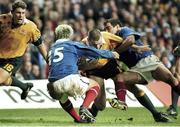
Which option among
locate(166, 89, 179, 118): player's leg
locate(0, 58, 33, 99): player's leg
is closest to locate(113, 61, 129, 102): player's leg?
locate(166, 89, 179, 118): player's leg

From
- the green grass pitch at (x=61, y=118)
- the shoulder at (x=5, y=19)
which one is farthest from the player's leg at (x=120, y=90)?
the shoulder at (x=5, y=19)

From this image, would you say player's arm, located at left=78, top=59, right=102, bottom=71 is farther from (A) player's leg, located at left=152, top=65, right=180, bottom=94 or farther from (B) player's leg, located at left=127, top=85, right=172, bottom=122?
(A) player's leg, located at left=152, top=65, right=180, bottom=94

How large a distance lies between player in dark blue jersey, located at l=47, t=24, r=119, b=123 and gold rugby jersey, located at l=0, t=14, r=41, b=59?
152cm

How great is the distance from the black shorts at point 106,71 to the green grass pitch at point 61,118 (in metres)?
0.79

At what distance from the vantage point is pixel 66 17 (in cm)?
2475

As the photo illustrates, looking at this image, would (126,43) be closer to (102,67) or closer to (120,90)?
(102,67)

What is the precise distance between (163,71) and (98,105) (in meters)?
1.36

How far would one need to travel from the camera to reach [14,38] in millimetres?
14445

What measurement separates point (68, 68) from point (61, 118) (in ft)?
6.10

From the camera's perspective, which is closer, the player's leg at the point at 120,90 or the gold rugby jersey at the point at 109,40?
the player's leg at the point at 120,90

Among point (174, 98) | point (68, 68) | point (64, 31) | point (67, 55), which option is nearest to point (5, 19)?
point (64, 31)

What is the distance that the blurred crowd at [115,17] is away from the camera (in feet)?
76.8

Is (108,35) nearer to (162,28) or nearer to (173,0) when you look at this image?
(162,28)

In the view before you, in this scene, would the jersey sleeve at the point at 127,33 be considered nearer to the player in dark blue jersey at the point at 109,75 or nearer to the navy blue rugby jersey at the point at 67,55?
the player in dark blue jersey at the point at 109,75
